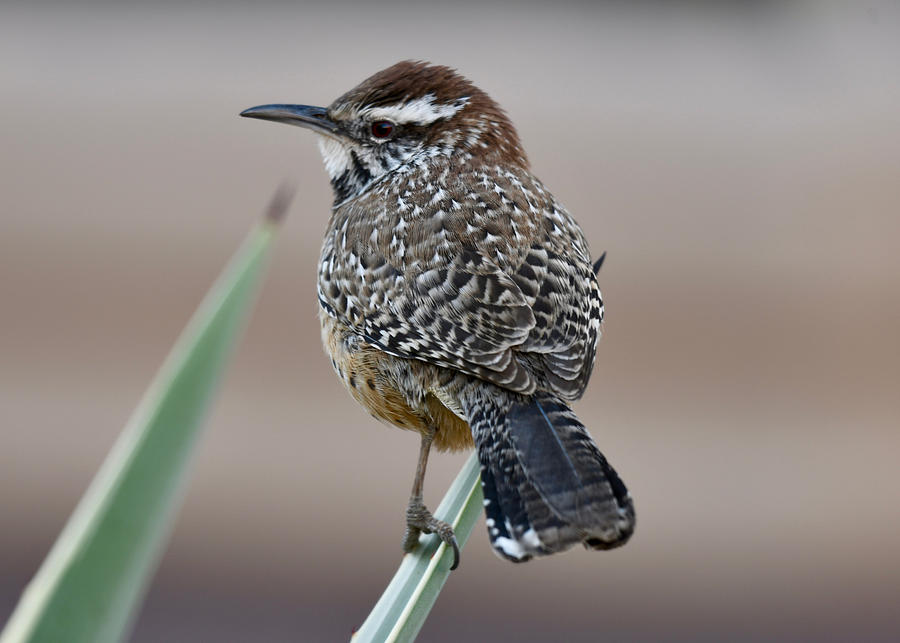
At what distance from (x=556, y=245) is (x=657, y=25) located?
4724 mm

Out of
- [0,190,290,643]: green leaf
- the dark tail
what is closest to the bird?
the dark tail

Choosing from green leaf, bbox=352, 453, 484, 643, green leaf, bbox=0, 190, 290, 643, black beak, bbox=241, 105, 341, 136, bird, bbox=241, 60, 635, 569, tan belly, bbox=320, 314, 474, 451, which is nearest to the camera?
green leaf, bbox=0, 190, 290, 643

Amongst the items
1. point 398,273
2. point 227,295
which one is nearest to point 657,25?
point 398,273

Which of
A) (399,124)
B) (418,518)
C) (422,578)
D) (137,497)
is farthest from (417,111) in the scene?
(137,497)

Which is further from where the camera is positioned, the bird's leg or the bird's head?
the bird's head

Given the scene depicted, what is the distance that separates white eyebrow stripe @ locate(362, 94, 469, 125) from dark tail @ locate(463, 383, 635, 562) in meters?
0.76

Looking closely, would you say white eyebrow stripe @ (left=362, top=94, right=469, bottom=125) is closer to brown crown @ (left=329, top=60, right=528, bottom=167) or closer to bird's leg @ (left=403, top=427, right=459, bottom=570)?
brown crown @ (left=329, top=60, right=528, bottom=167)

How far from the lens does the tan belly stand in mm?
1916

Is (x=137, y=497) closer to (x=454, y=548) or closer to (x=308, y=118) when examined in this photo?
(x=454, y=548)

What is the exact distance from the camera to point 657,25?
626cm

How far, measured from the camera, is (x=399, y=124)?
7.32 feet

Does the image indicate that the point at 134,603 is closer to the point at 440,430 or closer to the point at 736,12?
the point at 440,430

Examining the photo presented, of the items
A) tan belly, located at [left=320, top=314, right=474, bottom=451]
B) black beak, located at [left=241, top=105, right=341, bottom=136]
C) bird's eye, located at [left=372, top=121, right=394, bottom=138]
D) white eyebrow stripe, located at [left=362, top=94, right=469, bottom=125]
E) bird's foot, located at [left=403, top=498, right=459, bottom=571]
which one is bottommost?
bird's foot, located at [left=403, top=498, right=459, bottom=571]

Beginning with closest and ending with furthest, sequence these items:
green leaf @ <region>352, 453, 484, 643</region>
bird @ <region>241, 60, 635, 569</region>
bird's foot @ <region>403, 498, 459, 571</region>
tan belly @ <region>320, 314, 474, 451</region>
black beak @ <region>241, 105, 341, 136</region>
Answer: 1. green leaf @ <region>352, 453, 484, 643</region>
2. bird @ <region>241, 60, 635, 569</region>
3. bird's foot @ <region>403, 498, 459, 571</region>
4. tan belly @ <region>320, 314, 474, 451</region>
5. black beak @ <region>241, 105, 341, 136</region>
